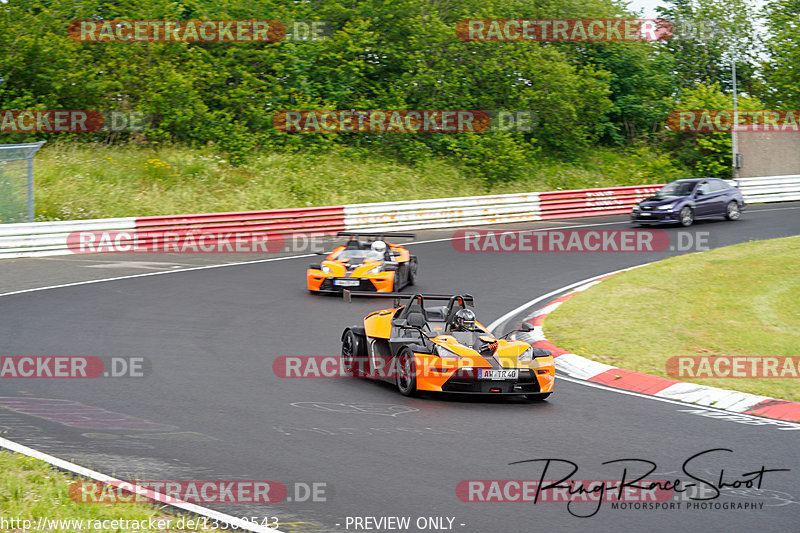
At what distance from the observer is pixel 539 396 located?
404 inches

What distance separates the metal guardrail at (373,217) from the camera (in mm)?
23641

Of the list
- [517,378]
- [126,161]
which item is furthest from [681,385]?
[126,161]

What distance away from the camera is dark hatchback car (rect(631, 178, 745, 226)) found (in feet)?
92.7

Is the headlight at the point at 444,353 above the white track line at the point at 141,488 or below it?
above

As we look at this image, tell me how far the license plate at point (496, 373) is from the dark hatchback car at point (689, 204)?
19649 millimetres

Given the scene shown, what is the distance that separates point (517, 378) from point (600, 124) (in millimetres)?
35878

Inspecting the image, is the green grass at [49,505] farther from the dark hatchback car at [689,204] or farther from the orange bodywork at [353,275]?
the dark hatchback car at [689,204]

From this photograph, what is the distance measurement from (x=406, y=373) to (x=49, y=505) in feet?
16.1

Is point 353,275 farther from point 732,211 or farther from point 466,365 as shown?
point 732,211

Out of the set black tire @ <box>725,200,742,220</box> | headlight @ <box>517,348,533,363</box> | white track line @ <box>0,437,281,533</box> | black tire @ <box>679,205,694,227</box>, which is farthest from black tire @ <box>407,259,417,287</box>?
Result: black tire @ <box>725,200,742,220</box>

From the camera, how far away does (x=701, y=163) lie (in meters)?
41.7

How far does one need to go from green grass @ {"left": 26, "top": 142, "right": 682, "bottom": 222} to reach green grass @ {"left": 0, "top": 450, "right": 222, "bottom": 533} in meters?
22.0

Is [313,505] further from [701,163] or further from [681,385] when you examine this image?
[701,163]

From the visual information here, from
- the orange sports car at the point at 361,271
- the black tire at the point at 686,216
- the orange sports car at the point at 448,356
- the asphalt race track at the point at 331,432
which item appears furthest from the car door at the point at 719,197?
the orange sports car at the point at 448,356
